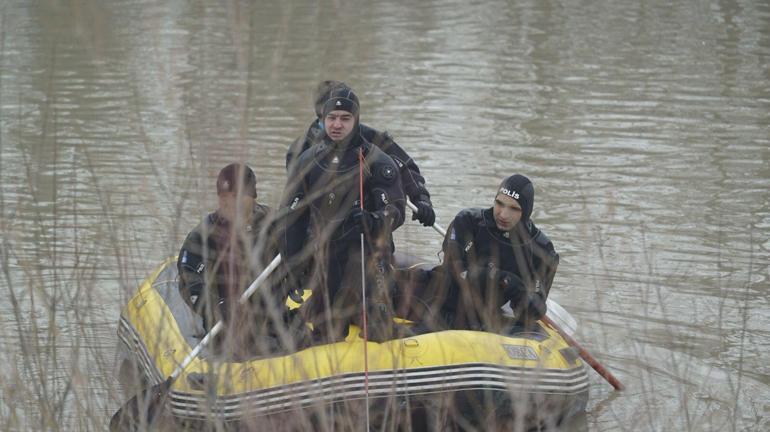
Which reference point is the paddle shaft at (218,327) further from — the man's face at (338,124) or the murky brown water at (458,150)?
the man's face at (338,124)

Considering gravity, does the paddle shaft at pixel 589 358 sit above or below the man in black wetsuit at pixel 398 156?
below

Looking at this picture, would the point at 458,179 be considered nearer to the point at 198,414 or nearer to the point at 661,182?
the point at 661,182

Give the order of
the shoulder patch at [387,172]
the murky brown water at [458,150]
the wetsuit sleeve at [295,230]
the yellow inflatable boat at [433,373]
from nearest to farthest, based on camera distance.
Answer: the murky brown water at [458,150]
the yellow inflatable boat at [433,373]
the wetsuit sleeve at [295,230]
the shoulder patch at [387,172]

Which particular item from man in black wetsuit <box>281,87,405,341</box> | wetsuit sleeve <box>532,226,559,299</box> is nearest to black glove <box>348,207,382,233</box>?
man in black wetsuit <box>281,87,405,341</box>

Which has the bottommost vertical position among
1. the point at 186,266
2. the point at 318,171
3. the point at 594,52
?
the point at 594,52

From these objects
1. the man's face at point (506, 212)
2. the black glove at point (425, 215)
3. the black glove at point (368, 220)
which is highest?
the black glove at point (368, 220)

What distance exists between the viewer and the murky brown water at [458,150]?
4.18 m

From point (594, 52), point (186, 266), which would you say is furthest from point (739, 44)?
point (186, 266)

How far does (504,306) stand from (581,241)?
2819mm

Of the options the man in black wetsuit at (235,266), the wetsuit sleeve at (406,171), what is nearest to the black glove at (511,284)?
the wetsuit sleeve at (406,171)

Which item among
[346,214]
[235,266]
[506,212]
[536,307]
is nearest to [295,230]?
[346,214]

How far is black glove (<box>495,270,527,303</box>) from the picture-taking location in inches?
262

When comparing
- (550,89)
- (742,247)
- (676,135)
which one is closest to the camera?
(742,247)

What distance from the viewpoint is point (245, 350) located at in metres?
4.32
